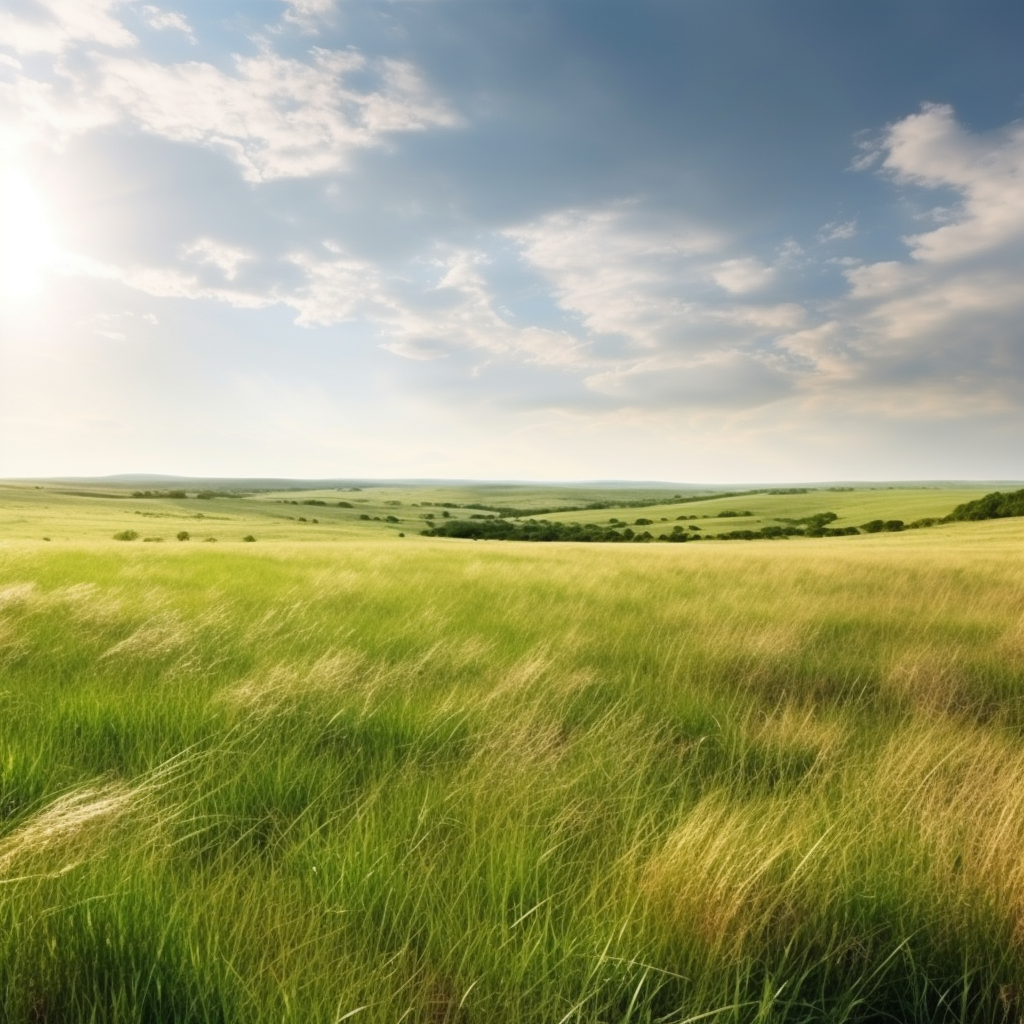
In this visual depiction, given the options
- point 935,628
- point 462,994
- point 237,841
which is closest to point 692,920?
point 462,994

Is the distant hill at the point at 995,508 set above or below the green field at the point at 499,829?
above

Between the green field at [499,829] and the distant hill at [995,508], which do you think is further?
the distant hill at [995,508]

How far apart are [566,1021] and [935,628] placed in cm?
816

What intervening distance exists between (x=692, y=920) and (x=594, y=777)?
4.05 feet

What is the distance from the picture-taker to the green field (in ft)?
6.63

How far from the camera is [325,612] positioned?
8.20 metres

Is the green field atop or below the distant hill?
below

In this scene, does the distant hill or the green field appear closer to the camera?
the green field

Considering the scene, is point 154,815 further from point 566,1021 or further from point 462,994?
point 566,1021

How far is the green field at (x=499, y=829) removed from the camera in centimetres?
202

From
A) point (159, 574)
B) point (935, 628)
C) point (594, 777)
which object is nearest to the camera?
point (594, 777)

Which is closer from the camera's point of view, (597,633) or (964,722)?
(964,722)

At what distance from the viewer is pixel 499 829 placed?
2844mm

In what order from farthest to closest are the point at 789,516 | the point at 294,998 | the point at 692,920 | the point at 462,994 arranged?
the point at 789,516, the point at 692,920, the point at 462,994, the point at 294,998
